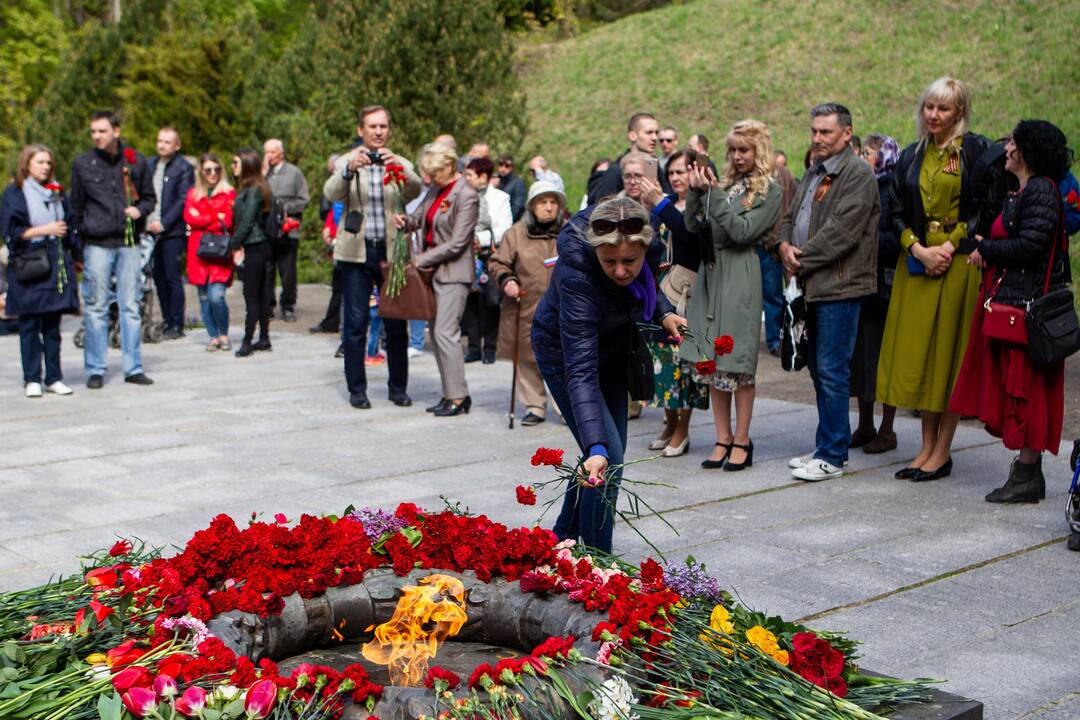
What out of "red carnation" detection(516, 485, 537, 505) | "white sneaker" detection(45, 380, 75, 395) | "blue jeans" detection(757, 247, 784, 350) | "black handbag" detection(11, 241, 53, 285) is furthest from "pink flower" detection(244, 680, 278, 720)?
"blue jeans" detection(757, 247, 784, 350)

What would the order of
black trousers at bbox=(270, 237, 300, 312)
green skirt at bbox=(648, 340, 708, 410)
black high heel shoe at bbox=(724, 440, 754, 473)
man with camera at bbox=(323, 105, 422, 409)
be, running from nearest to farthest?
black high heel shoe at bbox=(724, 440, 754, 473), green skirt at bbox=(648, 340, 708, 410), man with camera at bbox=(323, 105, 422, 409), black trousers at bbox=(270, 237, 300, 312)

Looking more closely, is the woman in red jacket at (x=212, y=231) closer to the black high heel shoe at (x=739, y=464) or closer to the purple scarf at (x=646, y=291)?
the black high heel shoe at (x=739, y=464)

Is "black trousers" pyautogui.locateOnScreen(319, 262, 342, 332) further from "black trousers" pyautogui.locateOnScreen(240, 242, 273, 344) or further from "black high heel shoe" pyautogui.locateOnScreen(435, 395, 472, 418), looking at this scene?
"black high heel shoe" pyautogui.locateOnScreen(435, 395, 472, 418)

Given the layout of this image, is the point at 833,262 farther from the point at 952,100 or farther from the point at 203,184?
the point at 203,184

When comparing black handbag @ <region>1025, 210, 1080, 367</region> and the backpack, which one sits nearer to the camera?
black handbag @ <region>1025, 210, 1080, 367</region>

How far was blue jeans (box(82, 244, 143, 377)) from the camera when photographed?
11250 millimetres

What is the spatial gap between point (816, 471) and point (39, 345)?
6.77 meters

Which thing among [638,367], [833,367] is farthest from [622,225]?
[833,367]

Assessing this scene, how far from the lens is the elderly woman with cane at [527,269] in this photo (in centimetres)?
944

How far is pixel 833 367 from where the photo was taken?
7871 millimetres

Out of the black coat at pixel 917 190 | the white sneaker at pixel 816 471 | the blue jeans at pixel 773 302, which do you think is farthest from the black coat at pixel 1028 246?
the blue jeans at pixel 773 302

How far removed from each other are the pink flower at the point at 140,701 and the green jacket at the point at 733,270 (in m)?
4.84

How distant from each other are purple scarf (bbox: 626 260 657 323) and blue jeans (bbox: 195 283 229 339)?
28.9ft

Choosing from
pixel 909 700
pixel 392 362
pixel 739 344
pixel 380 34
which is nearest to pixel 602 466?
pixel 909 700
